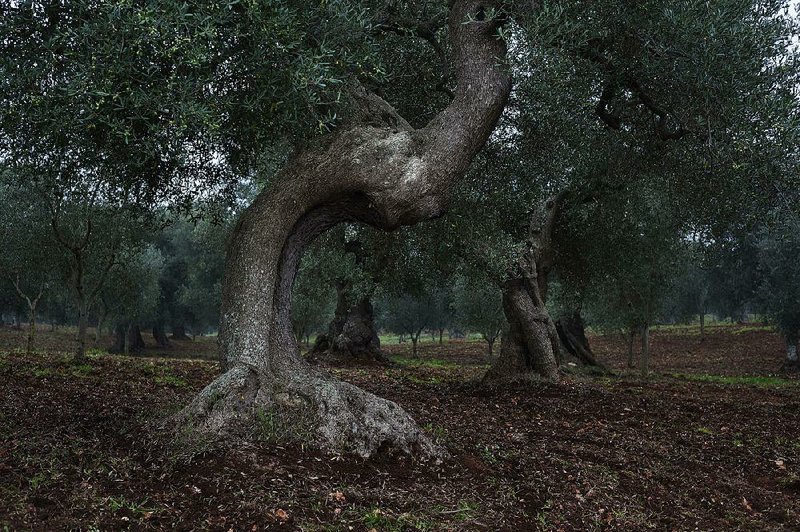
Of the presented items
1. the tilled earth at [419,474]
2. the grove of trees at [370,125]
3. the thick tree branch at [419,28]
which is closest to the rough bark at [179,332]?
the tilled earth at [419,474]

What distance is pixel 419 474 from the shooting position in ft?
22.5

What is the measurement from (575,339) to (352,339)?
12.2 m

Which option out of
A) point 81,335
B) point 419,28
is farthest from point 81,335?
point 419,28

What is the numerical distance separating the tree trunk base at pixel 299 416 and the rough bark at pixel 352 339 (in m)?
18.4

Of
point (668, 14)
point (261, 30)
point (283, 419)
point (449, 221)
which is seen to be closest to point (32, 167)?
point (261, 30)

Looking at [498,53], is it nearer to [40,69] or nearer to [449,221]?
[449,221]

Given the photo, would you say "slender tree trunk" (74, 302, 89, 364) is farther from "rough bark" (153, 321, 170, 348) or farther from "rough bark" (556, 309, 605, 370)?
"rough bark" (153, 321, 170, 348)

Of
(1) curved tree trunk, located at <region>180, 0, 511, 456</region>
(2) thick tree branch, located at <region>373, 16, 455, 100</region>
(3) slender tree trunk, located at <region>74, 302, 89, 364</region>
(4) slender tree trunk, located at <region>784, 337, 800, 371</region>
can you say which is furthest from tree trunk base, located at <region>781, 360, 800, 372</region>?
(3) slender tree trunk, located at <region>74, 302, 89, 364</region>

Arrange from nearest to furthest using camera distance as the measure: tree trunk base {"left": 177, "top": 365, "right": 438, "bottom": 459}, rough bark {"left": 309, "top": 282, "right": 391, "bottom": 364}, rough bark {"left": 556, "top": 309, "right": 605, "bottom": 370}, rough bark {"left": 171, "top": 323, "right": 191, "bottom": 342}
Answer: tree trunk base {"left": 177, "top": 365, "right": 438, "bottom": 459} → rough bark {"left": 309, "top": 282, "right": 391, "bottom": 364} → rough bark {"left": 556, "top": 309, "right": 605, "bottom": 370} → rough bark {"left": 171, "top": 323, "right": 191, "bottom": 342}

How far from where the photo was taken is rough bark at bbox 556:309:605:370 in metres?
30.3

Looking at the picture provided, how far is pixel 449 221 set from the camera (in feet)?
43.4

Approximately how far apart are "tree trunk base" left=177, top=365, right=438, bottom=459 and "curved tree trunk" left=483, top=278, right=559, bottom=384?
9.35 m

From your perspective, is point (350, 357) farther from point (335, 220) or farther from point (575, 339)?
point (335, 220)

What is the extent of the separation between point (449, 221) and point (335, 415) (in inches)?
271
